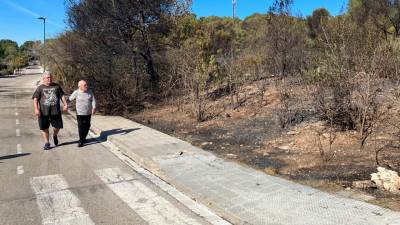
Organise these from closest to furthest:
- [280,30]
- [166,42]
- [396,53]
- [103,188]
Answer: [103,188], [396,53], [280,30], [166,42]

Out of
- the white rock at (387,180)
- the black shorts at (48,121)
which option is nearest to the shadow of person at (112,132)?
the black shorts at (48,121)

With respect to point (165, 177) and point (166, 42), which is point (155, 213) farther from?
point (166, 42)

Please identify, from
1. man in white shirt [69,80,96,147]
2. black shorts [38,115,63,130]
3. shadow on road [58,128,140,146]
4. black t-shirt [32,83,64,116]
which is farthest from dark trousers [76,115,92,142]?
black t-shirt [32,83,64,116]

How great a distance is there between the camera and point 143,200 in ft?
22.6

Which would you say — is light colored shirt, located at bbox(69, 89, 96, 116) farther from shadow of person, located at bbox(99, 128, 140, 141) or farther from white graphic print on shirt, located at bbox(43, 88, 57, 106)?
shadow of person, located at bbox(99, 128, 140, 141)

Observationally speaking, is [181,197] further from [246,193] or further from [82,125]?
[82,125]

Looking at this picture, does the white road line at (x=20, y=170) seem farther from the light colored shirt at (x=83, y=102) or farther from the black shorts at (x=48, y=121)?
the light colored shirt at (x=83, y=102)

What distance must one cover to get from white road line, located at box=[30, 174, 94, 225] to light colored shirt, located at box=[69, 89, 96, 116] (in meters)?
3.49

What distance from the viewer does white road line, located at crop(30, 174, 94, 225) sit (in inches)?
237

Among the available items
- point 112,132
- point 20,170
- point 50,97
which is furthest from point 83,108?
point 20,170

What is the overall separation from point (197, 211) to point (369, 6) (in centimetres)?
2213

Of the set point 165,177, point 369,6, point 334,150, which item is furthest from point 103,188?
point 369,6

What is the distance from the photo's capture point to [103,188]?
298 inches

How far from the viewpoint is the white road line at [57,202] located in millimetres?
6027
